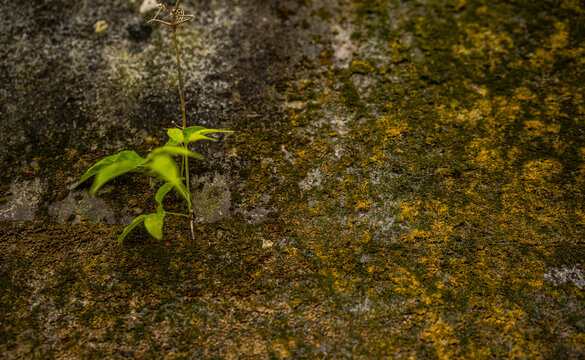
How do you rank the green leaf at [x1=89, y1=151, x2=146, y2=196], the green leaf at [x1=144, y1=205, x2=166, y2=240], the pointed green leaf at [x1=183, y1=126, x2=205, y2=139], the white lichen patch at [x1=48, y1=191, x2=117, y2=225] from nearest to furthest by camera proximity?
the green leaf at [x1=89, y1=151, x2=146, y2=196] < the green leaf at [x1=144, y1=205, x2=166, y2=240] < the pointed green leaf at [x1=183, y1=126, x2=205, y2=139] < the white lichen patch at [x1=48, y1=191, x2=117, y2=225]

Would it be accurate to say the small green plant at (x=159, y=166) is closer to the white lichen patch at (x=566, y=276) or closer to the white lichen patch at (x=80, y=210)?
the white lichen patch at (x=80, y=210)

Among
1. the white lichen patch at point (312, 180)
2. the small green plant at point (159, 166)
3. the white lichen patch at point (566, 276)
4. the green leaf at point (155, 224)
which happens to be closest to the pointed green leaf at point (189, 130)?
the small green plant at point (159, 166)

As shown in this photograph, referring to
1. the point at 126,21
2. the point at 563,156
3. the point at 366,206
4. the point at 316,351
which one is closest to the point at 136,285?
the point at 316,351

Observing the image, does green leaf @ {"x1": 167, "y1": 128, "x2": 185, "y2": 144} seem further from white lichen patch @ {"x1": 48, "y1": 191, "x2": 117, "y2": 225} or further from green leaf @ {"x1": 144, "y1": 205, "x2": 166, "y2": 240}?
white lichen patch @ {"x1": 48, "y1": 191, "x2": 117, "y2": 225}

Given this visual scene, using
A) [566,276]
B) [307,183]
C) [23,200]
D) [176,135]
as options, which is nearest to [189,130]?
[176,135]

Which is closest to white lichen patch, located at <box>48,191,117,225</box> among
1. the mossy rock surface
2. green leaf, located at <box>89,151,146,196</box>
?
the mossy rock surface

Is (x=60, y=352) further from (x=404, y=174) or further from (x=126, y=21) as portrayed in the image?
(x=126, y=21)

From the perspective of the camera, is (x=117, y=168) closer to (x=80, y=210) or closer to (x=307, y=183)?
(x=80, y=210)
